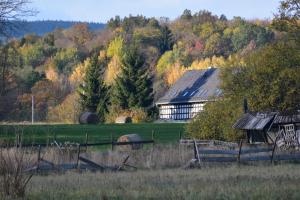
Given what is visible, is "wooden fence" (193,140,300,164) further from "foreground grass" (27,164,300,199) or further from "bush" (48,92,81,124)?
"bush" (48,92,81,124)

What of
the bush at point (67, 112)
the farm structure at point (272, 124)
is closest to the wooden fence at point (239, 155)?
the farm structure at point (272, 124)

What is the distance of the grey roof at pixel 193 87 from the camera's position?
309 ft

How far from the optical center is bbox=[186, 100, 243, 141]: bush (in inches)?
1817

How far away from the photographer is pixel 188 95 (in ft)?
315

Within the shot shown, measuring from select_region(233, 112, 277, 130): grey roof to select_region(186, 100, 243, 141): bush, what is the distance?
1912 mm

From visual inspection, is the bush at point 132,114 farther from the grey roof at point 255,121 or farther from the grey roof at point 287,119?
the grey roof at point 287,119

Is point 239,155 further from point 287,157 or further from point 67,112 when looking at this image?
point 67,112

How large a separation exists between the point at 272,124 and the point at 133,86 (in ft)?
167

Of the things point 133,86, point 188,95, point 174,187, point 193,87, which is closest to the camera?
point 174,187

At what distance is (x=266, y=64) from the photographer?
45094 mm

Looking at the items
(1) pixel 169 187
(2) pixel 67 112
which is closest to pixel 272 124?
(1) pixel 169 187

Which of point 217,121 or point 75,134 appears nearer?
point 217,121

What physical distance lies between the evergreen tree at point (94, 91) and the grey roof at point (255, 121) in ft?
168

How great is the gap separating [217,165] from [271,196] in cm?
1508
